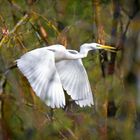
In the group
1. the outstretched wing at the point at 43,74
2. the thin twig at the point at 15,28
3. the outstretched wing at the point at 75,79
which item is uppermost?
the thin twig at the point at 15,28

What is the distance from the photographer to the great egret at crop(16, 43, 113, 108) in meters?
2.72

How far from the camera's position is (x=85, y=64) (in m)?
3.73

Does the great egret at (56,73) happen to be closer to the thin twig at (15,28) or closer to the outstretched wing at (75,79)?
the outstretched wing at (75,79)

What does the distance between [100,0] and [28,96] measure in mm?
662

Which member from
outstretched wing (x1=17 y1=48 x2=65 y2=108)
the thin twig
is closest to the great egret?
outstretched wing (x1=17 y1=48 x2=65 y2=108)

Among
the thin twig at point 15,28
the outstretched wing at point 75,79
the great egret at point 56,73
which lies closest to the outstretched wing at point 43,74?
the great egret at point 56,73

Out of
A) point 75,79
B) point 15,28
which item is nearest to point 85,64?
point 75,79

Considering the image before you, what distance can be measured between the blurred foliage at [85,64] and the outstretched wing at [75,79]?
0.09 m

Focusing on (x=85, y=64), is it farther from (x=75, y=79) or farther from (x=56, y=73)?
(x=56, y=73)

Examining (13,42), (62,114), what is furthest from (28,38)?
(62,114)

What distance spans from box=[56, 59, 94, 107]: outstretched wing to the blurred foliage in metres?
0.09

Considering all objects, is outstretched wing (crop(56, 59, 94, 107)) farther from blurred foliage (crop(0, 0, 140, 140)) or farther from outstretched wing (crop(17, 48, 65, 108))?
outstretched wing (crop(17, 48, 65, 108))

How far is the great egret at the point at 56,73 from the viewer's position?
8.91ft

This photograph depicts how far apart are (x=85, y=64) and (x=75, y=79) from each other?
374mm
